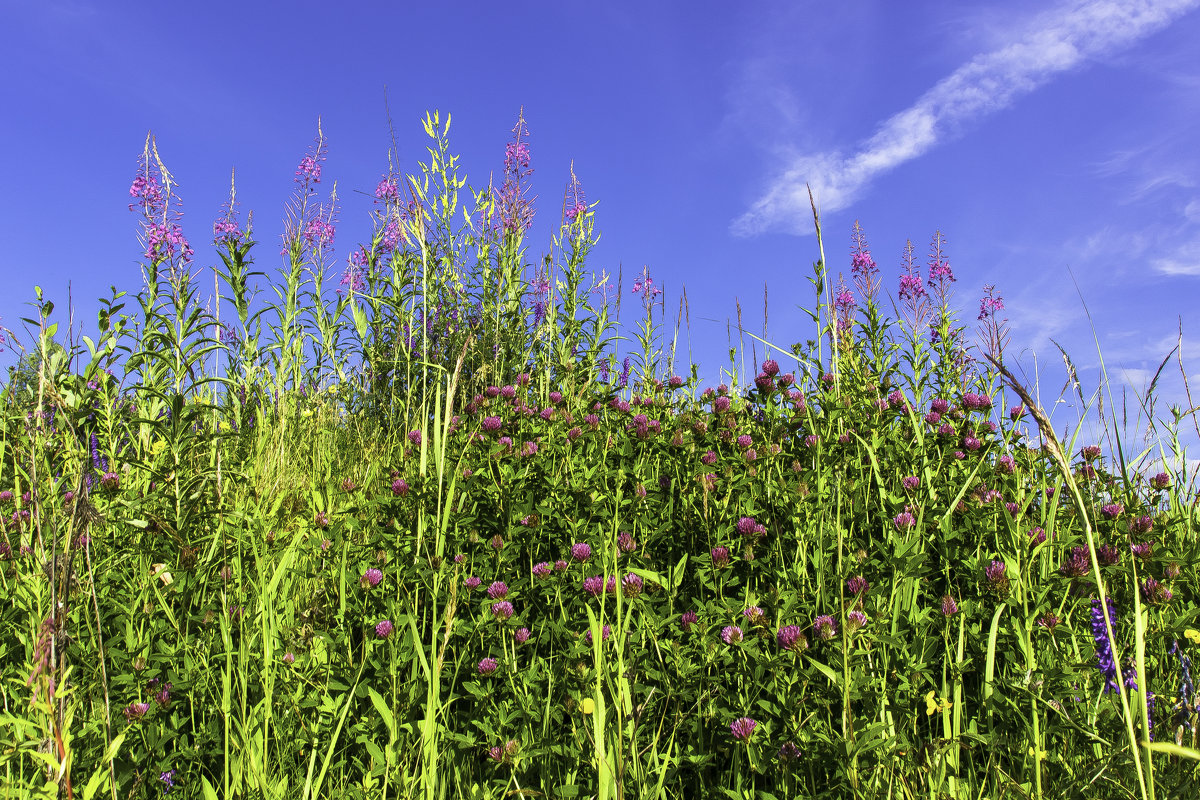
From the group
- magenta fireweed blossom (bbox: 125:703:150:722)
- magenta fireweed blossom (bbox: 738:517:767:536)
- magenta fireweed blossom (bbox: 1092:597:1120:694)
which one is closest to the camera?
magenta fireweed blossom (bbox: 1092:597:1120:694)

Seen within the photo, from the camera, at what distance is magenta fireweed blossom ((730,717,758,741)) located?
1638 mm

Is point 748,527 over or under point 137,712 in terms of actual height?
over

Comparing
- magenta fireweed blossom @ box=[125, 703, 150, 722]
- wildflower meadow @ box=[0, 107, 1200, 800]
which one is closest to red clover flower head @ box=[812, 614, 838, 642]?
wildflower meadow @ box=[0, 107, 1200, 800]

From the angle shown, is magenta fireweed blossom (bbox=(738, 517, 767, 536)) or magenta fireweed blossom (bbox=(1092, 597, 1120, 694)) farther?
magenta fireweed blossom (bbox=(738, 517, 767, 536))

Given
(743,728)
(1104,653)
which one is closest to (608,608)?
(743,728)

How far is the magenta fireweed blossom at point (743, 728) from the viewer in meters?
1.64

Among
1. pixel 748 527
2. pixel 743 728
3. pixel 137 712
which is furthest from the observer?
pixel 748 527

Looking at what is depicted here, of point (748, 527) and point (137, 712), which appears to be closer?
point (137, 712)

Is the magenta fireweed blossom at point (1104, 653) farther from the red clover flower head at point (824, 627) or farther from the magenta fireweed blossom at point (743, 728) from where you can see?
the magenta fireweed blossom at point (743, 728)

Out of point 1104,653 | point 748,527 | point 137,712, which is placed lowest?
point 137,712

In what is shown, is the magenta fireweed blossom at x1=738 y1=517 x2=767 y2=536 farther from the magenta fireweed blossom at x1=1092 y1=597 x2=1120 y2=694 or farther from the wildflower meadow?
the magenta fireweed blossom at x1=1092 y1=597 x2=1120 y2=694

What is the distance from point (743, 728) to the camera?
164 centimetres

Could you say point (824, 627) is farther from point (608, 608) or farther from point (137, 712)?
point (137, 712)

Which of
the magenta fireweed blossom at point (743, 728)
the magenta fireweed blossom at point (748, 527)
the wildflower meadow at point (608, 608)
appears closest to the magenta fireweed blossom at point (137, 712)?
the wildflower meadow at point (608, 608)
